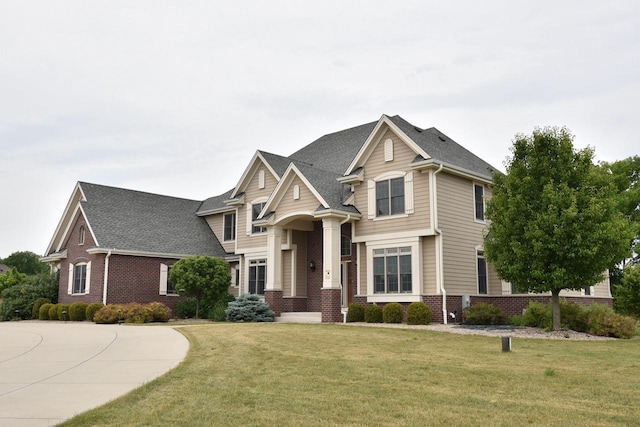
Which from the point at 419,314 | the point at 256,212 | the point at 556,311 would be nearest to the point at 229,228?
the point at 256,212

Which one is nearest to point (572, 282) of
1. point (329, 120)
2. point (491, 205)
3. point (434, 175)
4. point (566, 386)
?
point (491, 205)

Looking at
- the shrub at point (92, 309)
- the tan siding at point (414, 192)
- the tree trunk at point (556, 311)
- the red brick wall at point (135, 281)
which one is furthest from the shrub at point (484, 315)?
the shrub at point (92, 309)

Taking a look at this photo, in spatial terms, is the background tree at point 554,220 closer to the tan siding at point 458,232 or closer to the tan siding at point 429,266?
the tan siding at point 429,266

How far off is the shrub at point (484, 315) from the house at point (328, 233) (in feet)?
3.21

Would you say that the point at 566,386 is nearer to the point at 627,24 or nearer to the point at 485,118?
the point at 627,24

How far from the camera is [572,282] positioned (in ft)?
60.0

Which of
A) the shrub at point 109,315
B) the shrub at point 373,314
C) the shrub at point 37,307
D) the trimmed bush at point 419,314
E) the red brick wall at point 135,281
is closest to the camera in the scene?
the trimmed bush at point 419,314

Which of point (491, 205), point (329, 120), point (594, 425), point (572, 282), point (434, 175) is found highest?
point (329, 120)

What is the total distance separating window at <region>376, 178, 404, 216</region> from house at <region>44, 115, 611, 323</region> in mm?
42

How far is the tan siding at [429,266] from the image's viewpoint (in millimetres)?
22609

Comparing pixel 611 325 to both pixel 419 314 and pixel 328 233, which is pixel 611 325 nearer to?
pixel 419 314

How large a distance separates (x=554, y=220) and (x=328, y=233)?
9493 millimetres

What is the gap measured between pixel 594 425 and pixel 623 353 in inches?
308

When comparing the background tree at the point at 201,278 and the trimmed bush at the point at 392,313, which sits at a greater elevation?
the background tree at the point at 201,278
